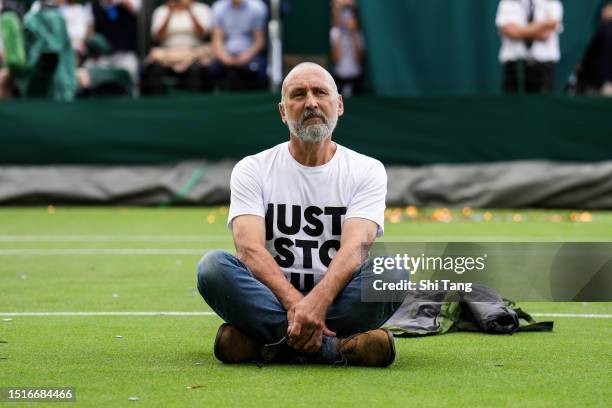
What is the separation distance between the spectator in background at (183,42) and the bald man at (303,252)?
1131cm

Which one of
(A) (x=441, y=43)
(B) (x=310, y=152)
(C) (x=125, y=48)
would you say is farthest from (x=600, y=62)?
(B) (x=310, y=152)

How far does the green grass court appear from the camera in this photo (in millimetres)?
Result: 5227

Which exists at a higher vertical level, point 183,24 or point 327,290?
point 183,24

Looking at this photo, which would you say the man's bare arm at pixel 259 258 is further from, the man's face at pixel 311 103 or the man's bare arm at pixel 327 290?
the man's face at pixel 311 103

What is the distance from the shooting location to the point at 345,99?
15867mm

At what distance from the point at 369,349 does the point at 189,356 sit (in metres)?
0.91

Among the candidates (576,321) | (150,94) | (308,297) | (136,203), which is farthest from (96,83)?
(308,297)

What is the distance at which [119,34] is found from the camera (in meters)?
18.3

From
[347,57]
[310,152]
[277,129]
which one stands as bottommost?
[277,129]

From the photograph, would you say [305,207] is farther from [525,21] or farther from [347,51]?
[347,51]

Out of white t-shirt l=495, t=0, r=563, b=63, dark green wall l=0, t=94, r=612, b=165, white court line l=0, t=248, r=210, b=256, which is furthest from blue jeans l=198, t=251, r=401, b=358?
white t-shirt l=495, t=0, r=563, b=63

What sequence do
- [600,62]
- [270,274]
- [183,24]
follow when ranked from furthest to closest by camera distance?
1. [183,24]
2. [600,62]
3. [270,274]

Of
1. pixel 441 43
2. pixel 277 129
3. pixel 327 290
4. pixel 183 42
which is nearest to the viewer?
pixel 327 290

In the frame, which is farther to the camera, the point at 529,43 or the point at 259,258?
the point at 529,43
